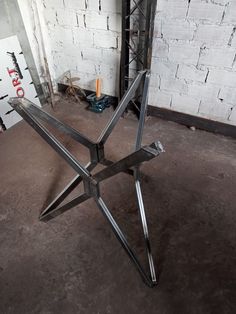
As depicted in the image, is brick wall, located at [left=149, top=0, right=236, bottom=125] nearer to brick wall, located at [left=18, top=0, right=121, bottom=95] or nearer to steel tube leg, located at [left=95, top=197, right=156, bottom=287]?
brick wall, located at [left=18, top=0, right=121, bottom=95]

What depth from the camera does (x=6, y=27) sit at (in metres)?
2.54

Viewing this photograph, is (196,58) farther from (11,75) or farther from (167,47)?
(11,75)

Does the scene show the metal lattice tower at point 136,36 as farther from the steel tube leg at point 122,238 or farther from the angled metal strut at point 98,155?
the steel tube leg at point 122,238

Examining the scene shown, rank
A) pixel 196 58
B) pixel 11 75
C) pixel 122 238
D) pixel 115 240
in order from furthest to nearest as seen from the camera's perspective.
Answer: pixel 11 75 < pixel 196 58 < pixel 115 240 < pixel 122 238

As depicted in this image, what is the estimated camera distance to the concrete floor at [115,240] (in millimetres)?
1376

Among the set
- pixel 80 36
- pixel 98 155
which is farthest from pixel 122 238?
pixel 80 36

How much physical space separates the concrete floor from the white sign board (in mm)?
441

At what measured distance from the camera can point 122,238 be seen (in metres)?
1.34

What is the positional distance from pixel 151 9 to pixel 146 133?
4.25 feet

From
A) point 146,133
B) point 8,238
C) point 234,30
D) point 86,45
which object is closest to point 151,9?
point 234,30

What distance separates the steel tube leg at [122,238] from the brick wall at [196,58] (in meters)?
1.93

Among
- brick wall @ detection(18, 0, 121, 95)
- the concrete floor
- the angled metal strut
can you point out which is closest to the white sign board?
brick wall @ detection(18, 0, 121, 95)

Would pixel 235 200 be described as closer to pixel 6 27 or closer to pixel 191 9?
pixel 191 9

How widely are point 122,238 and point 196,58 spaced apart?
6.80 ft
